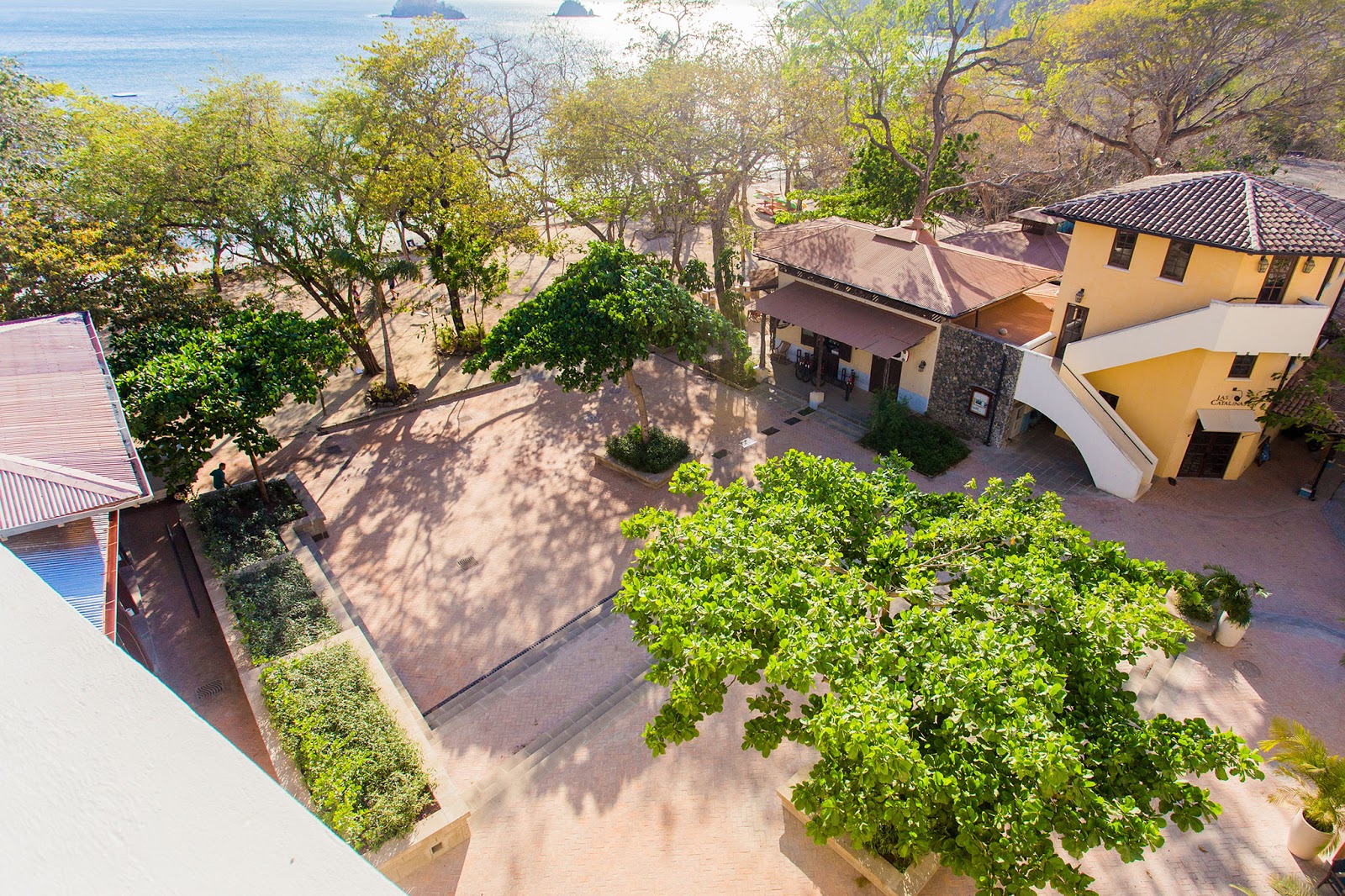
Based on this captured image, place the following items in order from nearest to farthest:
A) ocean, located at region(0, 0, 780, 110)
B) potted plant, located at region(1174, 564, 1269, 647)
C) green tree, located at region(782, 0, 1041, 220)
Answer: potted plant, located at region(1174, 564, 1269, 647), green tree, located at region(782, 0, 1041, 220), ocean, located at region(0, 0, 780, 110)

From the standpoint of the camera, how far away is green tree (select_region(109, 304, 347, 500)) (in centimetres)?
1689

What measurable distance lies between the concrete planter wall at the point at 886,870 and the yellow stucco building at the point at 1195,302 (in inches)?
515

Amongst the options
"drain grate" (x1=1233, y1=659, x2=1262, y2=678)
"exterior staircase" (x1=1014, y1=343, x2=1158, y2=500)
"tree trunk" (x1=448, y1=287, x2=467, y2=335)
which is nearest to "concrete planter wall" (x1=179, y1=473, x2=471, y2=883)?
"tree trunk" (x1=448, y1=287, x2=467, y2=335)

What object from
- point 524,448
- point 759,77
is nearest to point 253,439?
point 524,448

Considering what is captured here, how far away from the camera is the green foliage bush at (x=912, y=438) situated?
2072cm

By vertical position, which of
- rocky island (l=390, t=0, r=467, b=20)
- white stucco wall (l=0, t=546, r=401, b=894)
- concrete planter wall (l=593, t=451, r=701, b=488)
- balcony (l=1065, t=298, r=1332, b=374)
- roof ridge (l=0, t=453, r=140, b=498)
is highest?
rocky island (l=390, t=0, r=467, b=20)

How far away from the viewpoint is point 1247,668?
14.5 m

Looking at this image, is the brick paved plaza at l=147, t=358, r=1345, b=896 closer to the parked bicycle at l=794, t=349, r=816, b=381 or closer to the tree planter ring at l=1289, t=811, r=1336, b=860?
the tree planter ring at l=1289, t=811, r=1336, b=860

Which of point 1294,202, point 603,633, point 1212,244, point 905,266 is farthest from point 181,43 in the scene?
point 1294,202

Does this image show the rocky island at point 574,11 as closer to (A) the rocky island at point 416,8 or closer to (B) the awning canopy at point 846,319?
(A) the rocky island at point 416,8

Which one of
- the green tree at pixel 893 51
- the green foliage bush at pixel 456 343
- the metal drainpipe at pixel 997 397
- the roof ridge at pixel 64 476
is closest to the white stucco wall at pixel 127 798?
the roof ridge at pixel 64 476

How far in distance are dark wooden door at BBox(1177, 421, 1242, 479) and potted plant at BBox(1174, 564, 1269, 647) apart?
508 centimetres

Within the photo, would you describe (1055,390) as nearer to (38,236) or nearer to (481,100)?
(481,100)

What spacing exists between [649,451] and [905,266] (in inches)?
381
